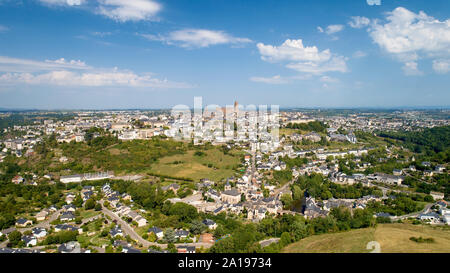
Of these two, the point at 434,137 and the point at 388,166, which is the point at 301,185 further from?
the point at 434,137

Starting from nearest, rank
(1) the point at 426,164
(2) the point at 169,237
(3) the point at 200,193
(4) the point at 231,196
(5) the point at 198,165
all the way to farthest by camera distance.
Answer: (2) the point at 169,237, (4) the point at 231,196, (3) the point at 200,193, (1) the point at 426,164, (5) the point at 198,165

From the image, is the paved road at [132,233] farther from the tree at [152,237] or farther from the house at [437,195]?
the house at [437,195]

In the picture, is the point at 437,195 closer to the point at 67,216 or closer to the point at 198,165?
the point at 198,165

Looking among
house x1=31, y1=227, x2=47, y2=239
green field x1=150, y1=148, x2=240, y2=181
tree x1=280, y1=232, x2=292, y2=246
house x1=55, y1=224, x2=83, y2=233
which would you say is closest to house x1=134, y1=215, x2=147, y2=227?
A: house x1=55, y1=224, x2=83, y2=233

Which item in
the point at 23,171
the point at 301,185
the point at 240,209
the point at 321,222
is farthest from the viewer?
the point at 23,171

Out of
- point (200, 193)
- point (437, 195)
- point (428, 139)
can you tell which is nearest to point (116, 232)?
point (200, 193)
